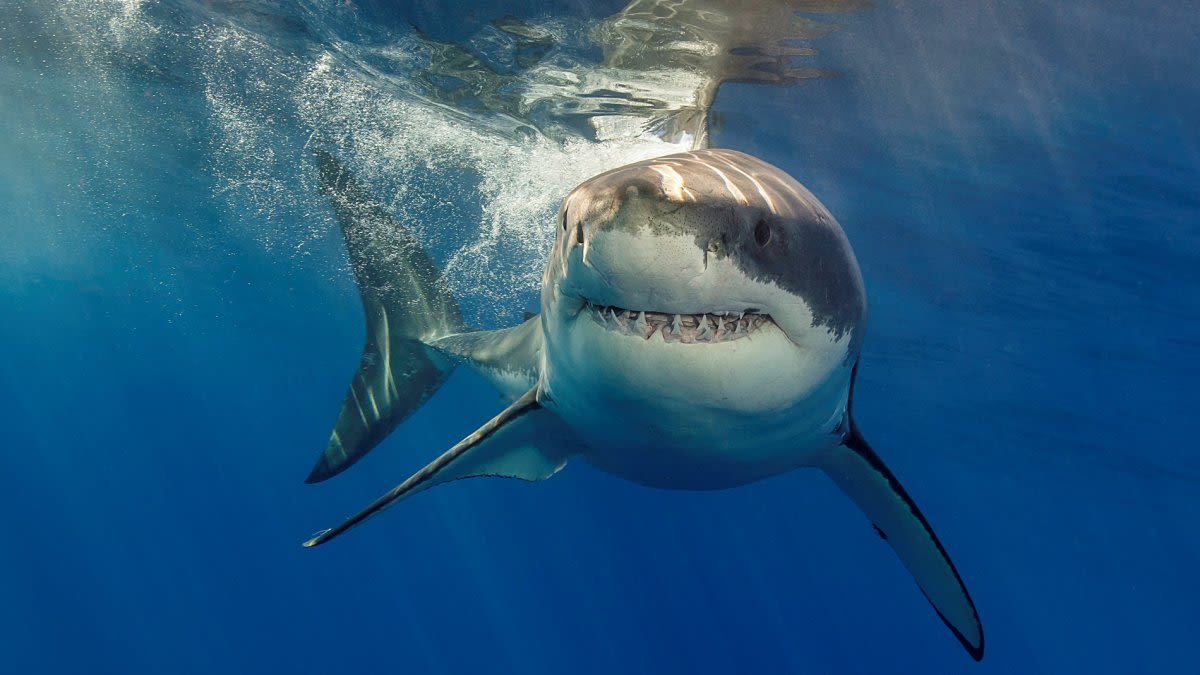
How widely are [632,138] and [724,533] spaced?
55.5 meters

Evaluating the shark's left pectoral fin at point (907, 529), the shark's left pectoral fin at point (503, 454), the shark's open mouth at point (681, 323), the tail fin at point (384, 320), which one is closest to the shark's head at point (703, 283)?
the shark's open mouth at point (681, 323)

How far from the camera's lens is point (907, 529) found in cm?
468

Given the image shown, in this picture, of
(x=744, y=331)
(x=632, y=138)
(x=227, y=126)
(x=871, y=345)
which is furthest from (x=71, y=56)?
(x=871, y=345)

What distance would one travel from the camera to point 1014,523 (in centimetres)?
4350

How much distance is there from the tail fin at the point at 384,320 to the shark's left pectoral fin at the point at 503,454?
211cm

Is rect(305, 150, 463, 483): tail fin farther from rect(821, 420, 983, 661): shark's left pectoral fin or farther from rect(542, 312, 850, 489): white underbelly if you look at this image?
rect(821, 420, 983, 661): shark's left pectoral fin

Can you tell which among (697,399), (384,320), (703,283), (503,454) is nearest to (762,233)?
(703,283)

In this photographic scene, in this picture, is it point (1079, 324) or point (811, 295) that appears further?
point (1079, 324)

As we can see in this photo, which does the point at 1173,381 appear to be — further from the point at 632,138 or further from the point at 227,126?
the point at 227,126

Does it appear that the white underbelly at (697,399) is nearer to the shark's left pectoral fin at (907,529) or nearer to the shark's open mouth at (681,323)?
the shark's open mouth at (681,323)

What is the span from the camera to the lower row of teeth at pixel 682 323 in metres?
2.31

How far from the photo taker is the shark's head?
1962 mm

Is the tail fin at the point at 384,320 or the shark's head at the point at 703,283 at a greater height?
the shark's head at the point at 703,283

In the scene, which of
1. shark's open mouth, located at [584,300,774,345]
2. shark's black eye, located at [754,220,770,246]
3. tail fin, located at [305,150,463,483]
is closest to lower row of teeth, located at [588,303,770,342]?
shark's open mouth, located at [584,300,774,345]
